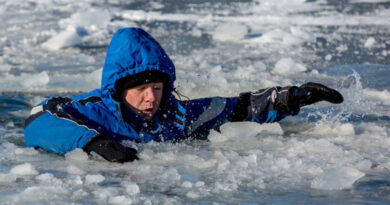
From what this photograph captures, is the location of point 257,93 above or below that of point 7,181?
above

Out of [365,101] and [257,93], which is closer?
Answer: [257,93]

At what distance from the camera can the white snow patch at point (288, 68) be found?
19.8 ft

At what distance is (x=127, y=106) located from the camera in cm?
337

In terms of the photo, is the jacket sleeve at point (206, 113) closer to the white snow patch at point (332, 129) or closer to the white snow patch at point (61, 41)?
the white snow patch at point (332, 129)

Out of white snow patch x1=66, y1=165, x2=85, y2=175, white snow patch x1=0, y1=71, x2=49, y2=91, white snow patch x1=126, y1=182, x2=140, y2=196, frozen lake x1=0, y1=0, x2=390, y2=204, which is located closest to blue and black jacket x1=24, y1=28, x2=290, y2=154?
frozen lake x1=0, y1=0, x2=390, y2=204

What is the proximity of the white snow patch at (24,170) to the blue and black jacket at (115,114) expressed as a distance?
35cm

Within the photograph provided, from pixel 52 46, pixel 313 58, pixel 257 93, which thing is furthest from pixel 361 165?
pixel 52 46

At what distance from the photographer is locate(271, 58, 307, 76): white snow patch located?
237 inches

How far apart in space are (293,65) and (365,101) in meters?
1.44

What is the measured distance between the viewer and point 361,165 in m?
2.95

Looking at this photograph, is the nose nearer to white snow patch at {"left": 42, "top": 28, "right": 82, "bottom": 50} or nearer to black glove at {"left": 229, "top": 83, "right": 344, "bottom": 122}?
black glove at {"left": 229, "top": 83, "right": 344, "bottom": 122}

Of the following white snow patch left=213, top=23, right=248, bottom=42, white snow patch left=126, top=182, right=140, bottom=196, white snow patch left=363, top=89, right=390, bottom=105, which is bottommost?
white snow patch left=126, top=182, right=140, bottom=196

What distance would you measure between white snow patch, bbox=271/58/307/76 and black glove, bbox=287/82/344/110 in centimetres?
242

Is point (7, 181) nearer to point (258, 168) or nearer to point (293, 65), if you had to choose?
point (258, 168)
